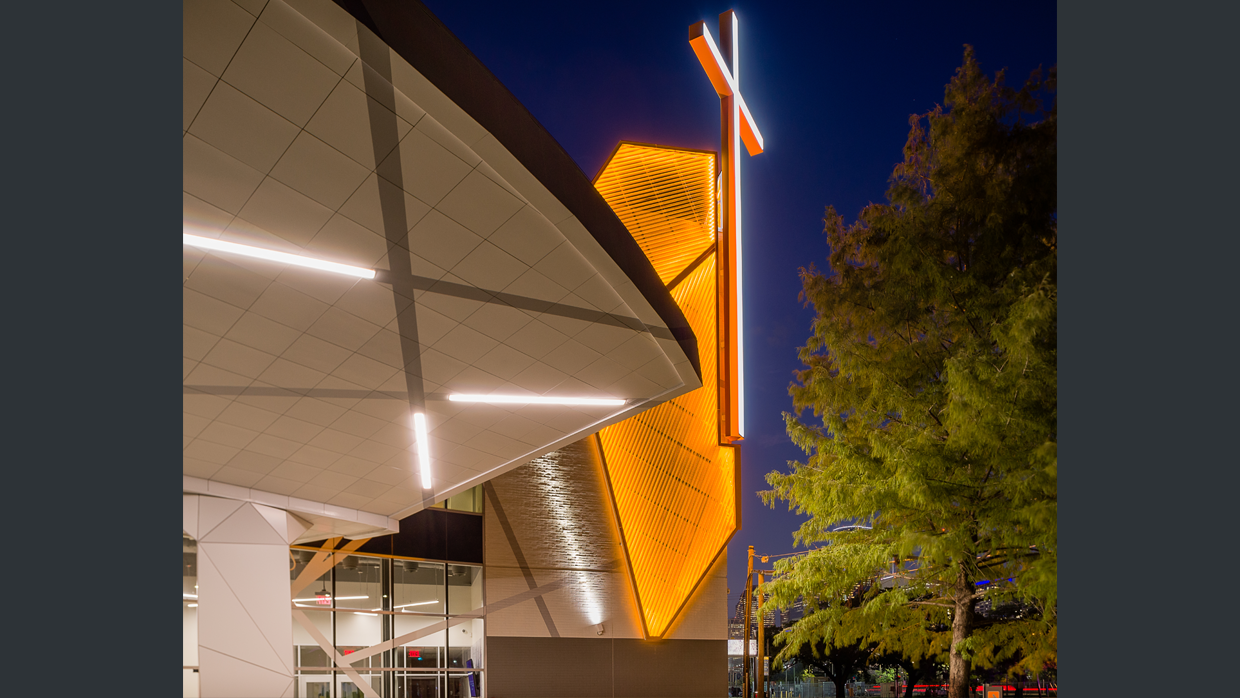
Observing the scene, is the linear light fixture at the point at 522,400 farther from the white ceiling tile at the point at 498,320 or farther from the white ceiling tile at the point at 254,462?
the white ceiling tile at the point at 254,462

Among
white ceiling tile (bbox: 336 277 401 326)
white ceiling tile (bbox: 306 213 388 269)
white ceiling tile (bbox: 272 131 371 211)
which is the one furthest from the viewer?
white ceiling tile (bbox: 336 277 401 326)

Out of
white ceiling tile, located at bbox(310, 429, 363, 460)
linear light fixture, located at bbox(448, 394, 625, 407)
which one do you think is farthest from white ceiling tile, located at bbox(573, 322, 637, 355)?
white ceiling tile, located at bbox(310, 429, 363, 460)

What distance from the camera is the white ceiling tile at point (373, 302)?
8.15 metres

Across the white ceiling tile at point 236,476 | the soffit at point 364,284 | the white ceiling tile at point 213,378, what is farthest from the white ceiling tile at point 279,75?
the white ceiling tile at point 236,476

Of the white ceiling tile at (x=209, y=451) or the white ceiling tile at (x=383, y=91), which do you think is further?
the white ceiling tile at (x=209, y=451)

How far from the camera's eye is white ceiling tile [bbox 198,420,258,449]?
10648 millimetres

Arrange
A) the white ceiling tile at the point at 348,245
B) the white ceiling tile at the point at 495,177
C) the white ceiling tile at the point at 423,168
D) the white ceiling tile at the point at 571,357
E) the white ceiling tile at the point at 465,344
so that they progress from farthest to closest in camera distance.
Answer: the white ceiling tile at the point at 571,357, the white ceiling tile at the point at 465,344, the white ceiling tile at the point at 348,245, the white ceiling tile at the point at 495,177, the white ceiling tile at the point at 423,168

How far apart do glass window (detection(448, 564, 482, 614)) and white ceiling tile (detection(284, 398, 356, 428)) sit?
11.1 meters

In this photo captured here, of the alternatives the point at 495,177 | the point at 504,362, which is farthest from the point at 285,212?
the point at 504,362

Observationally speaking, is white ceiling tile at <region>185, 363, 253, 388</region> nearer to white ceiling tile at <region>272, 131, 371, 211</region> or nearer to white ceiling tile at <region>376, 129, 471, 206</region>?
white ceiling tile at <region>272, 131, 371, 211</region>

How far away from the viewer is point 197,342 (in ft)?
28.1

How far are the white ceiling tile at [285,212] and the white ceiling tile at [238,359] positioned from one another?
220cm

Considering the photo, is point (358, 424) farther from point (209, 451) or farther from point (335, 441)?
Answer: point (209, 451)

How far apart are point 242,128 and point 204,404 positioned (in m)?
5.27
